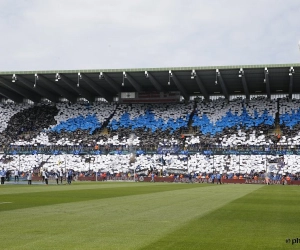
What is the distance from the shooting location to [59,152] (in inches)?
2640

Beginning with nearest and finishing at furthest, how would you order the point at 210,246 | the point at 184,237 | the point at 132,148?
the point at 210,246 < the point at 184,237 < the point at 132,148

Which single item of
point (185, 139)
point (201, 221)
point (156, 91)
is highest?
point (156, 91)

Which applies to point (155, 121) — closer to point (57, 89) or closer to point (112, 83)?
point (112, 83)

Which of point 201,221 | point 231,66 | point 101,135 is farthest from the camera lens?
point 101,135

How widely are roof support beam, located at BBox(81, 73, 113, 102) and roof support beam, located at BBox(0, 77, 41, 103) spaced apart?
1266 centimetres

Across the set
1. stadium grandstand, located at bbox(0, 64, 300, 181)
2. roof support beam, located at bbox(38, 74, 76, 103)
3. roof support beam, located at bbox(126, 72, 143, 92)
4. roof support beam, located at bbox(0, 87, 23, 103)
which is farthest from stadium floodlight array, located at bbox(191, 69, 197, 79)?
roof support beam, located at bbox(0, 87, 23, 103)

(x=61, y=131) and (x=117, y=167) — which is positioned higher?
(x=61, y=131)

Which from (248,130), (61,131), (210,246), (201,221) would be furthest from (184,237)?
(61,131)

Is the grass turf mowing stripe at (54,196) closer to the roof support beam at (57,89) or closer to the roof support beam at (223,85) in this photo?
the roof support beam at (223,85)

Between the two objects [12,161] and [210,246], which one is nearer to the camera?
[210,246]

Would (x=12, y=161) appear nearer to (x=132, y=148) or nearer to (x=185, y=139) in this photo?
(x=132, y=148)

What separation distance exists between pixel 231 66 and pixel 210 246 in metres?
54.8

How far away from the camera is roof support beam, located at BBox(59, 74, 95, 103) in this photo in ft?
226

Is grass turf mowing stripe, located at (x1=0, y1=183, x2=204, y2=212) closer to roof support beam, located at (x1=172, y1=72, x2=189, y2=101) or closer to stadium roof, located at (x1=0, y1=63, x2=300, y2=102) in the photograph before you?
stadium roof, located at (x1=0, y1=63, x2=300, y2=102)
